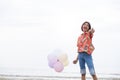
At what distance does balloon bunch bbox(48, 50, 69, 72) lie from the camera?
1332 centimetres

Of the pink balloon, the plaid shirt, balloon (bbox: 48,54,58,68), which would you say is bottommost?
the pink balloon

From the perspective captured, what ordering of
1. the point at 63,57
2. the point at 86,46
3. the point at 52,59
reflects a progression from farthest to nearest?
the point at 52,59, the point at 63,57, the point at 86,46

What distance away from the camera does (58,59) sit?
44.1 ft

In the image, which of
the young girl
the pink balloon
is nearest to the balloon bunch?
the pink balloon

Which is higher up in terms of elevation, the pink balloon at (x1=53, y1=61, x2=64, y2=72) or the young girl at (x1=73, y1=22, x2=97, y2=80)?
the young girl at (x1=73, y1=22, x2=97, y2=80)

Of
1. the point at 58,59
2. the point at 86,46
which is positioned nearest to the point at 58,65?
the point at 58,59

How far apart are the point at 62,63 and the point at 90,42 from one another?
1703 millimetres

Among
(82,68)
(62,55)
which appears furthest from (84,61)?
(62,55)

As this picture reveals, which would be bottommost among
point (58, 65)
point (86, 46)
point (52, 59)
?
point (58, 65)

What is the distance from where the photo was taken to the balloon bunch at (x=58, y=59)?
13.3 meters

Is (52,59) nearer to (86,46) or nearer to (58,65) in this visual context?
(58,65)

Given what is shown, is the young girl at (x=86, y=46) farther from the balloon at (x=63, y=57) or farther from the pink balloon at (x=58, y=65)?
the pink balloon at (x=58, y=65)

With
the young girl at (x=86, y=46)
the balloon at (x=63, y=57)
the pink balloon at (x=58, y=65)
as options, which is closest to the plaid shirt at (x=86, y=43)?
the young girl at (x=86, y=46)

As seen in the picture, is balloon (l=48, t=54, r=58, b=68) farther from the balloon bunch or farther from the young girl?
the young girl
